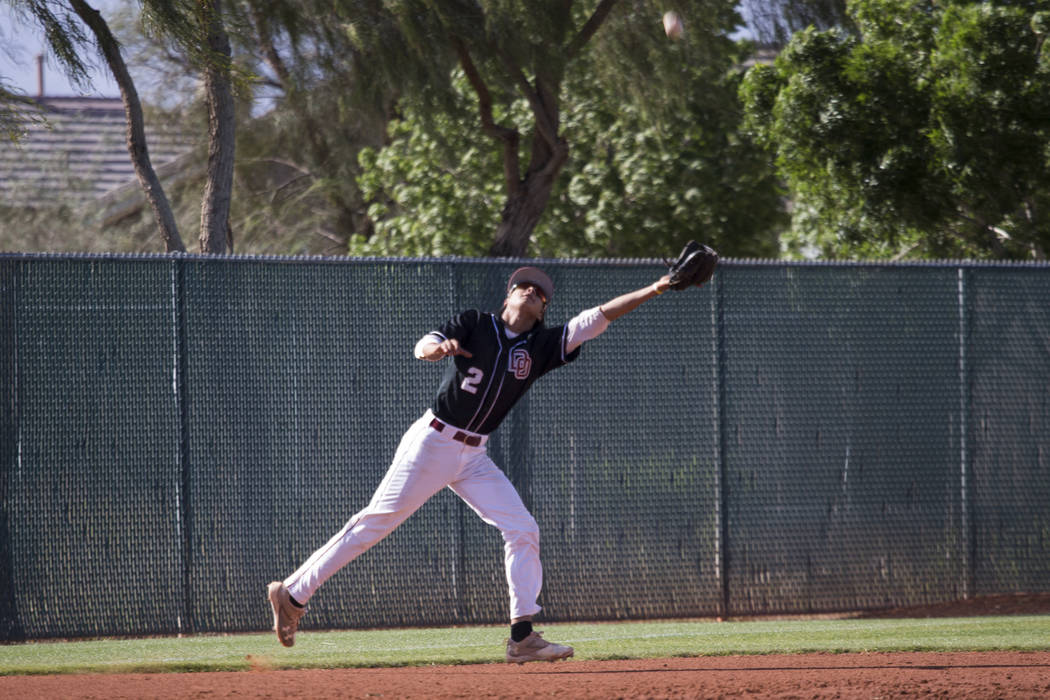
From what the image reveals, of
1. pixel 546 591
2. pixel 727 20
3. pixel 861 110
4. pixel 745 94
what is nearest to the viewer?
pixel 546 591

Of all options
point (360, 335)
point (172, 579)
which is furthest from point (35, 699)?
point (360, 335)

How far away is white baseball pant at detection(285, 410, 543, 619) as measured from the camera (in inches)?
229

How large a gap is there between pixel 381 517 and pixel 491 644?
1.62m

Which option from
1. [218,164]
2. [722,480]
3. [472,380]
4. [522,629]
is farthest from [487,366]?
[218,164]

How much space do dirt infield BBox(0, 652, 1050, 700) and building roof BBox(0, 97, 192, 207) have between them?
1526 centimetres

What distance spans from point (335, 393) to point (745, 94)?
5466 millimetres

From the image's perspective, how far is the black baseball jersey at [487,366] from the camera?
579 centimetres

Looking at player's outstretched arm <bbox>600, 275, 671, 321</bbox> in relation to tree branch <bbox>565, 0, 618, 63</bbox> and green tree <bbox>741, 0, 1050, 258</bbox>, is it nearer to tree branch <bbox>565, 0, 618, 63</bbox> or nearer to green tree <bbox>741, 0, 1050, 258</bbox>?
green tree <bbox>741, 0, 1050, 258</bbox>

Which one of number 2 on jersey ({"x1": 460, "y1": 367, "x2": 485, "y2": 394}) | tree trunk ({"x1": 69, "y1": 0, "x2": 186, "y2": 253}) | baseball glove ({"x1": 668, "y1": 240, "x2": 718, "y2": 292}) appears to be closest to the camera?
baseball glove ({"x1": 668, "y1": 240, "x2": 718, "y2": 292})

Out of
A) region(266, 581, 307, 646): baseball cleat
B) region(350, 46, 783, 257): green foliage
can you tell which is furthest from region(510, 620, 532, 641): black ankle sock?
region(350, 46, 783, 257): green foliage

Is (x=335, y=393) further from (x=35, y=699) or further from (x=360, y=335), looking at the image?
(x=35, y=699)

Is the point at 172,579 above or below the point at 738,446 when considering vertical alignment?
below

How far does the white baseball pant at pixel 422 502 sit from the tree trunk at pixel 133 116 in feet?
13.5

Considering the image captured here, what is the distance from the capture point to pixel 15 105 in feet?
30.6
